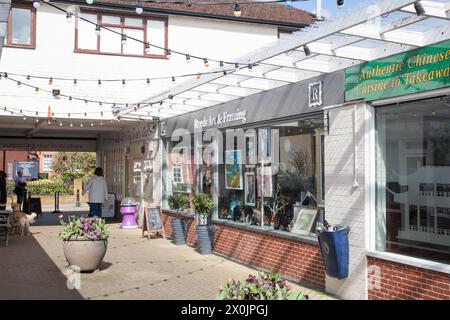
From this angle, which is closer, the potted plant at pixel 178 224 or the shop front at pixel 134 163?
the potted plant at pixel 178 224

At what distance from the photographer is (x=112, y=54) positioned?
46.6 ft

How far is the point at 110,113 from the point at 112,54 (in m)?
1.60

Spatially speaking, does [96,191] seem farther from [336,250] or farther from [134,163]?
[336,250]

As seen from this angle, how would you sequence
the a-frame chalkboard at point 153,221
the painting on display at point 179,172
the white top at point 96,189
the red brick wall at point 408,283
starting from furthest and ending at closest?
the white top at point 96,189 < the a-frame chalkboard at point 153,221 < the painting on display at point 179,172 < the red brick wall at point 408,283

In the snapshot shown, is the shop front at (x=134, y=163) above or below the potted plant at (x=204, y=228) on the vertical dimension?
above

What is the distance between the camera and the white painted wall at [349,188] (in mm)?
6695

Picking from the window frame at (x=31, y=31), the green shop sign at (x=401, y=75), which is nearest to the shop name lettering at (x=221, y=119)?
the green shop sign at (x=401, y=75)

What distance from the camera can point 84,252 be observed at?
8391 millimetres

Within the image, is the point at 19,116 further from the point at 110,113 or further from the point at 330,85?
the point at 330,85

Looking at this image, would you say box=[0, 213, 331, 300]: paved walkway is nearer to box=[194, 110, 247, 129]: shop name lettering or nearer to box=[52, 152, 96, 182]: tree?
box=[194, 110, 247, 129]: shop name lettering

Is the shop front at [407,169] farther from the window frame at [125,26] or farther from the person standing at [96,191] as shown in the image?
the person standing at [96,191]

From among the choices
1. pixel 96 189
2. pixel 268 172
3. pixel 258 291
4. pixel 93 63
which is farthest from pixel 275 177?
pixel 93 63

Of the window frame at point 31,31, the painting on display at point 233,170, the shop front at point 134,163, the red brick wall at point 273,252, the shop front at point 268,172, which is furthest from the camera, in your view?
the shop front at point 134,163

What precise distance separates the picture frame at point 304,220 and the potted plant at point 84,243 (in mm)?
3135
